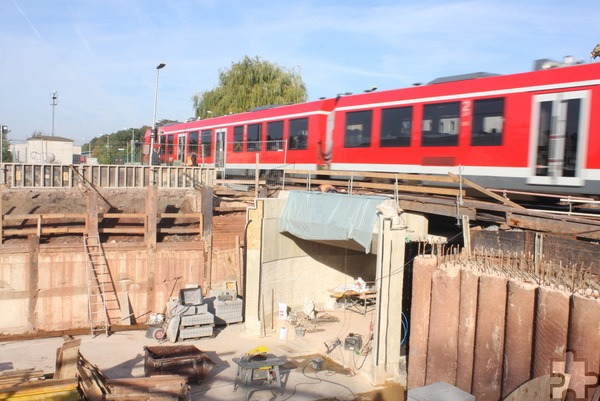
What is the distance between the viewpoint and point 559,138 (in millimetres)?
11680

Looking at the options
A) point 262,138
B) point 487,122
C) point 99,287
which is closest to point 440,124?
point 487,122

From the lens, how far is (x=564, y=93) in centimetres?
1158

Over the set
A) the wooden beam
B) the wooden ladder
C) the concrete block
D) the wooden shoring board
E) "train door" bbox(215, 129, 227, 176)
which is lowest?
the wooden ladder

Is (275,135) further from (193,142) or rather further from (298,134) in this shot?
(193,142)

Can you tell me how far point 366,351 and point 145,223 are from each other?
10.1 meters

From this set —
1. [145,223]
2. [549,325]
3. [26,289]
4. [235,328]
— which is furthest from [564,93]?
[26,289]

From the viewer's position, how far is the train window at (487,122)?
507 inches

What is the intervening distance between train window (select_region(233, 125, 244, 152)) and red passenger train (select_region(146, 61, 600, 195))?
10.1 feet

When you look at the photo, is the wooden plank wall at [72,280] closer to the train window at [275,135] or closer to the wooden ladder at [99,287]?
the wooden ladder at [99,287]

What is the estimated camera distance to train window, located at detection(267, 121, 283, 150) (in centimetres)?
2094

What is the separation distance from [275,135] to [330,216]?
25.8 feet

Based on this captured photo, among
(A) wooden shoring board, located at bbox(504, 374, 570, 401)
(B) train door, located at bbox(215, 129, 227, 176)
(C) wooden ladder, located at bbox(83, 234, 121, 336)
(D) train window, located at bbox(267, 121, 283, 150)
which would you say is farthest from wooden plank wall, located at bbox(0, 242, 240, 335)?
(A) wooden shoring board, located at bbox(504, 374, 570, 401)

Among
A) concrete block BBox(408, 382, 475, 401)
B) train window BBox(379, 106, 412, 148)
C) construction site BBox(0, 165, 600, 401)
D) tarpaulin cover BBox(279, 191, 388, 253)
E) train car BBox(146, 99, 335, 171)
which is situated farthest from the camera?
train car BBox(146, 99, 335, 171)

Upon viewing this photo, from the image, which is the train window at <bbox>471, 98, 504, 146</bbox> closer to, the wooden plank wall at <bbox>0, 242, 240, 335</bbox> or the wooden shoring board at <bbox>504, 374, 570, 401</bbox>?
the wooden shoring board at <bbox>504, 374, 570, 401</bbox>
